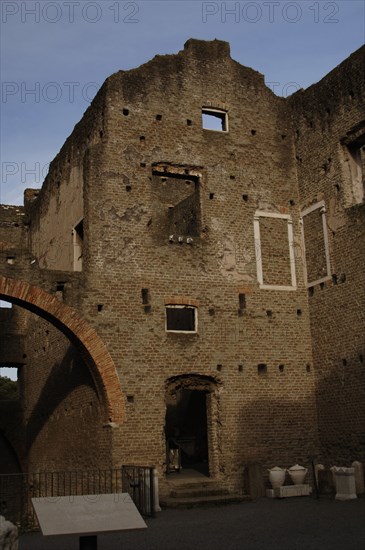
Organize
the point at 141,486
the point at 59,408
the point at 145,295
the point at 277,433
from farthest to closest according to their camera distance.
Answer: the point at 59,408 → the point at 277,433 → the point at 145,295 → the point at 141,486

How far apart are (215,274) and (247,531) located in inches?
299

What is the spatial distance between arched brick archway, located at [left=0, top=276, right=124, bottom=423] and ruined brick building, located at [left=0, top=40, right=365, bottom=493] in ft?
0.11

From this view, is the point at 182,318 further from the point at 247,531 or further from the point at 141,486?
the point at 247,531

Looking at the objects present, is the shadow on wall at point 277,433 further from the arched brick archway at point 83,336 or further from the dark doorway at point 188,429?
the dark doorway at point 188,429

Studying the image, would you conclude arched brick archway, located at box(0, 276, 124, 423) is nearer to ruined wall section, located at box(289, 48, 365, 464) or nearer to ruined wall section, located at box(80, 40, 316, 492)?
ruined wall section, located at box(80, 40, 316, 492)

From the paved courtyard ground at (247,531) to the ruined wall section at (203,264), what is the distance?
9.42 feet

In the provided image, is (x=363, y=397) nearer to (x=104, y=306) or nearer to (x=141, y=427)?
(x=141, y=427)

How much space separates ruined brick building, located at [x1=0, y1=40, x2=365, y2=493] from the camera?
15.3 m

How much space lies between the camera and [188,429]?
2178 centimetres

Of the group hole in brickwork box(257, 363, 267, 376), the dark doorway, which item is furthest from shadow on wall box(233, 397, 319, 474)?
the dark doorway

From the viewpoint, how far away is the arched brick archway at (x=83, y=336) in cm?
1468

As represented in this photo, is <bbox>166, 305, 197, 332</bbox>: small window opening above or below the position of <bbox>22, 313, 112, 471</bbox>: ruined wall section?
above

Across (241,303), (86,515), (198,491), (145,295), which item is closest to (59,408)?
(145,295)

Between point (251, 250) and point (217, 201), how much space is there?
160cm
